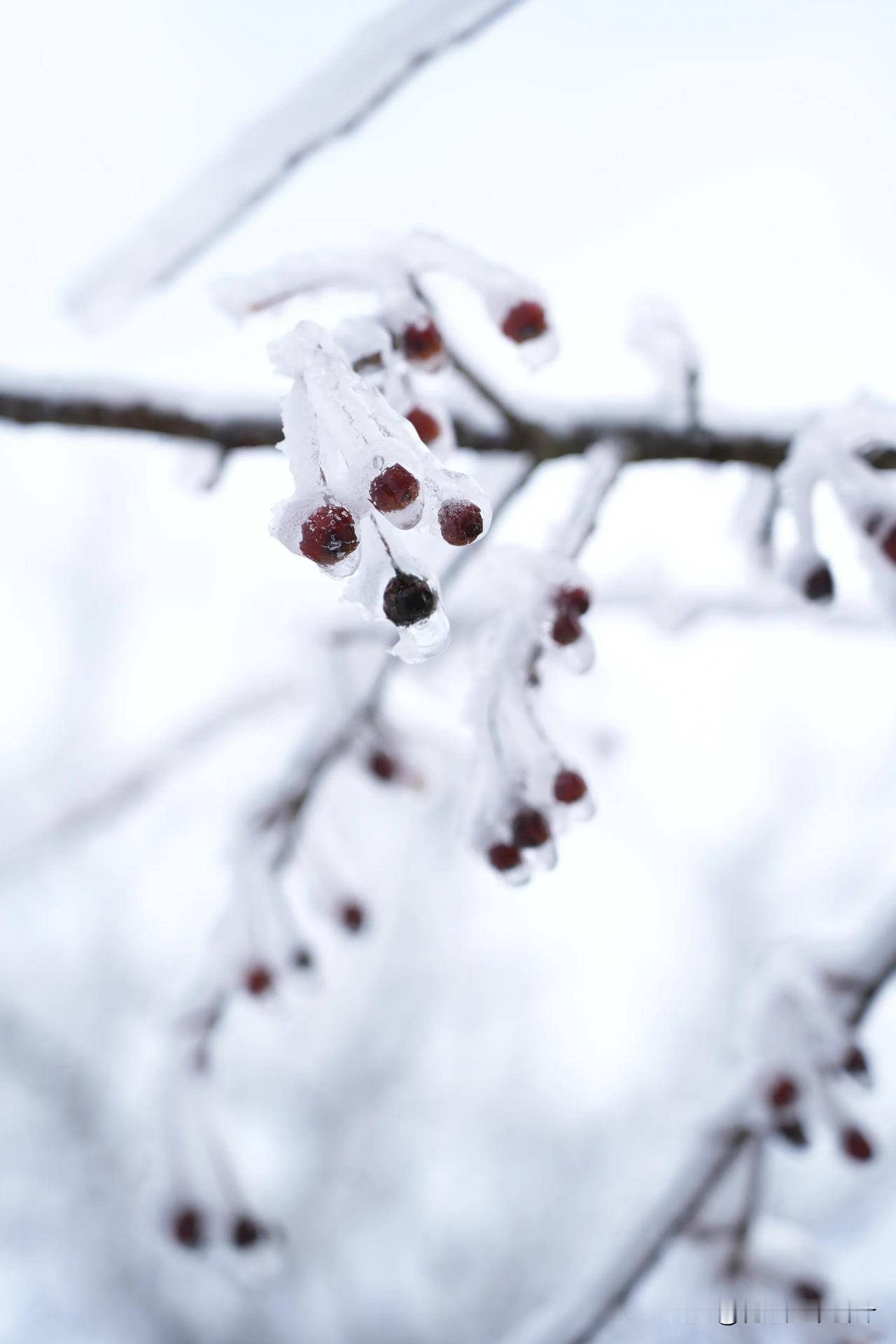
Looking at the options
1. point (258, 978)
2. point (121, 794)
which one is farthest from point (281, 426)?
point (121, 794)

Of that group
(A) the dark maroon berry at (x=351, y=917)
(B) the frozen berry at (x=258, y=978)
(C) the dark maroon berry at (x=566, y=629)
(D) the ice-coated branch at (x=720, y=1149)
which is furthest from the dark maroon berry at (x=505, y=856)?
(D) the ice-coated branch at (x=720, y=1149)

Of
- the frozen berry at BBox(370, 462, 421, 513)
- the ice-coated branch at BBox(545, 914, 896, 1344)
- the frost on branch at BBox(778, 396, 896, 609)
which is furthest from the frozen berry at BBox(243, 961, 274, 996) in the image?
the frozen berry at BBox(370, 462, 421, 513)

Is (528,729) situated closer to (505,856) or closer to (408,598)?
(505,856)

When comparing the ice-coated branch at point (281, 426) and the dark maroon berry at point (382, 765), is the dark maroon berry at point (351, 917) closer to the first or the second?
the dark maroon berry at point (382, 765)

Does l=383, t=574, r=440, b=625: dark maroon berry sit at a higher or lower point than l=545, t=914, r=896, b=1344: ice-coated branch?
higher

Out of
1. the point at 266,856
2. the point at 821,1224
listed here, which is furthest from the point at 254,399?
Answer: the point at 821,1224

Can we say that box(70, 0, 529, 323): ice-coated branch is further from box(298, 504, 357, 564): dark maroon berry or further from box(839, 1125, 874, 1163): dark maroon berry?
box(839, 1125, 874, 1163): dark maroon berry

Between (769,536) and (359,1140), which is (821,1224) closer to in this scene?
(359,1140)
